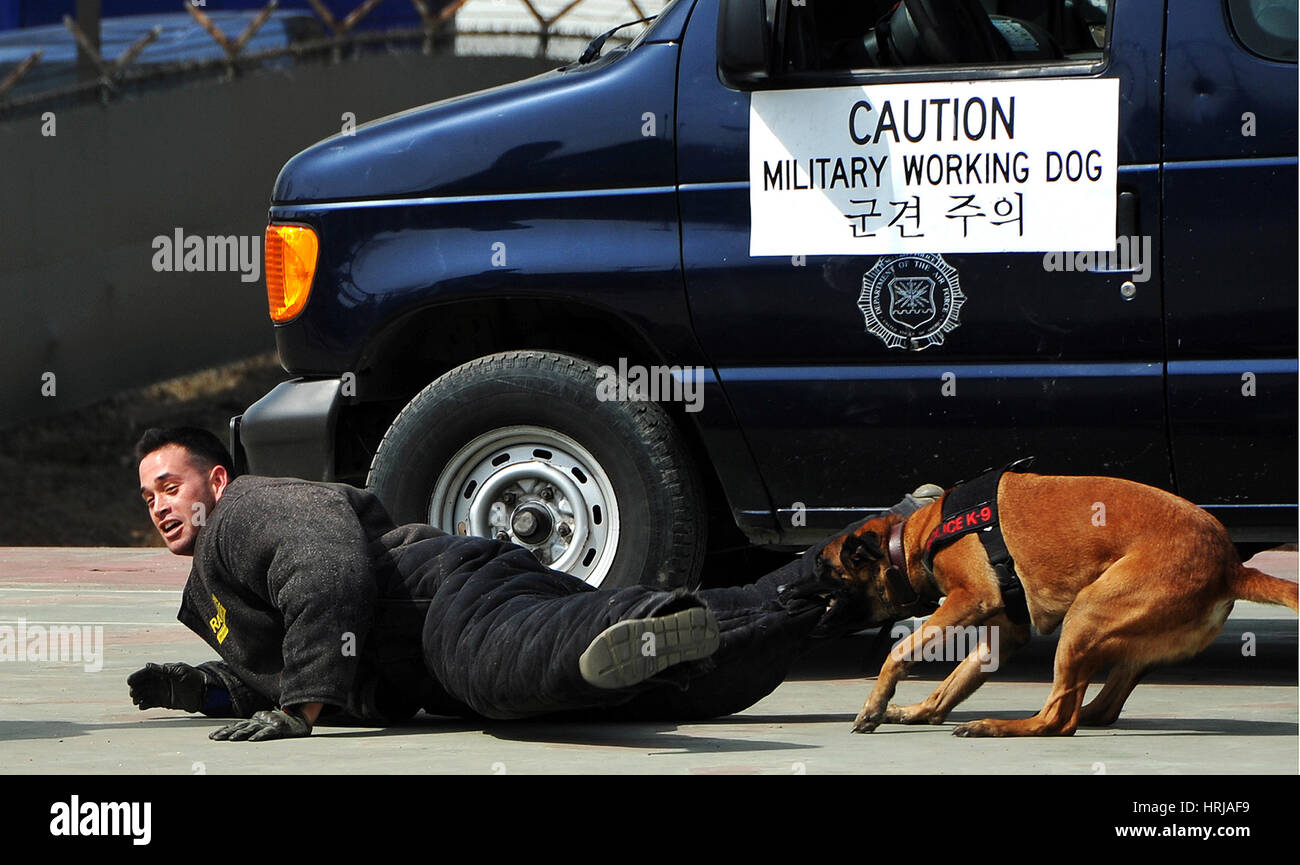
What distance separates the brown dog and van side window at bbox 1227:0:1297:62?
1.62 metres

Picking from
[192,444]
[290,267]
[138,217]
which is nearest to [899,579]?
[192,444]

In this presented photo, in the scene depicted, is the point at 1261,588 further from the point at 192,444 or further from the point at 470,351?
the point at 470,351

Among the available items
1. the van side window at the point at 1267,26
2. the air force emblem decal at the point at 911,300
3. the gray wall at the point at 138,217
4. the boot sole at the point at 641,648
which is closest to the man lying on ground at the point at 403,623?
the boot sole at the point at 641,648

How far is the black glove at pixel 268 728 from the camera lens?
4523 mm

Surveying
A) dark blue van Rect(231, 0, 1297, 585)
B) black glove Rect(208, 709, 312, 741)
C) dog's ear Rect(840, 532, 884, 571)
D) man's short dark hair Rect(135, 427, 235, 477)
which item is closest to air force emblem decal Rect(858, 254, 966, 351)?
dark blue van Rect(231, 0, 1297, 585)

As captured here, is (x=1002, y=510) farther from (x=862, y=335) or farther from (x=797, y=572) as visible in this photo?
(x=862, y=335)

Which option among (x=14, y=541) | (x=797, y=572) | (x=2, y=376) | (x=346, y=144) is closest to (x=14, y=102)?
(x=2, y=376)

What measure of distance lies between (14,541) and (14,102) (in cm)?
355

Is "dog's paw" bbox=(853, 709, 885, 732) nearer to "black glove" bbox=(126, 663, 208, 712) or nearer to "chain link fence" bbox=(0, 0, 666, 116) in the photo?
"black glove" bbox=(126, 663, 208, 712)

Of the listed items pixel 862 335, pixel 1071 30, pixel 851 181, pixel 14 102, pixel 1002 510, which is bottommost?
pixel 1002 510

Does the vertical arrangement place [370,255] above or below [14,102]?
below

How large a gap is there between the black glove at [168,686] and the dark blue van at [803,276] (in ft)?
4.22

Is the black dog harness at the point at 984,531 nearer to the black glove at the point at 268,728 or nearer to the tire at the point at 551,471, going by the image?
the tire at the point at 551,471

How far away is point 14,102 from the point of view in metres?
15.5
